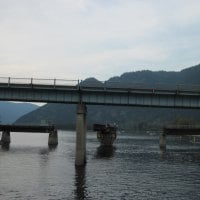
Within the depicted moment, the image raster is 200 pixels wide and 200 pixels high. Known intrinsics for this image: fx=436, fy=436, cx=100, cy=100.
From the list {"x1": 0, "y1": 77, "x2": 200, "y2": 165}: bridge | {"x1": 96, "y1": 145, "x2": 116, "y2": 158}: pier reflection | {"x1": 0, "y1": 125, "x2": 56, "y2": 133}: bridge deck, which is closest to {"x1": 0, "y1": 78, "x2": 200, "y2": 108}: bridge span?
{"x1": 0, "y1": 77, "x2": 200, "y2": 165}: bridge

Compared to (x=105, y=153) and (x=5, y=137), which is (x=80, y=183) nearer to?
(x=105, y=153)

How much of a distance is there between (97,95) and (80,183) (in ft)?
74.9

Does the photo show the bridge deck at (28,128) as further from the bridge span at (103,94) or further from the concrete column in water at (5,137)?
the bridge span at (103,94)

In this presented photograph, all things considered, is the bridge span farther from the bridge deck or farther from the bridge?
the bridge deck

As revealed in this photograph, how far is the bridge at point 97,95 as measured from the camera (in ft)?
241

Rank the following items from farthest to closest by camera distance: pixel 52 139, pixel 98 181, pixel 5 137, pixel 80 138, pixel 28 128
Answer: pixel 52 139 < pixel 5 137 < pixel 28 128 < pixel 80 138 < pixel 98 181

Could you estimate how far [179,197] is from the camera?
46.1 metres

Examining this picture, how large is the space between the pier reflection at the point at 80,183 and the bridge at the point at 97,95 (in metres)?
5.15

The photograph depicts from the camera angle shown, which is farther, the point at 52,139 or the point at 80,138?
the point at 52,139

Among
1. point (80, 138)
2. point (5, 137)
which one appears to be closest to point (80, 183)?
point (80, 138)

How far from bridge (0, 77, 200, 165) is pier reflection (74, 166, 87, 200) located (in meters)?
5.15

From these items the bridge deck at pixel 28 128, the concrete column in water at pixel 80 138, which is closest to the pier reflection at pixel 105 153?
the bridge deck at pixel 28 128

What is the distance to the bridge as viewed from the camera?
73.5 meters

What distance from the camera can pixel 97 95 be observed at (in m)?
74.8
